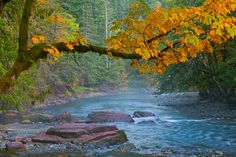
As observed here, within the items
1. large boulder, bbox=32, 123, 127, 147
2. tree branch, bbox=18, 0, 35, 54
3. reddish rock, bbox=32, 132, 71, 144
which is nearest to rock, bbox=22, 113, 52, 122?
large boulder, bbox=32, 123, 127, 147

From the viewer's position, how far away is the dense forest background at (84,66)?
11695mm

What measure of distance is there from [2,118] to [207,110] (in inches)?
692

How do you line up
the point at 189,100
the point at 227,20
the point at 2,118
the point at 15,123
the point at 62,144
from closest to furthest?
the point at 227,20
the point at 62,144
the point at 15,123
the point at 2,118
the point at 189,100

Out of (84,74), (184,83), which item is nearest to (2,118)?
(184,83)

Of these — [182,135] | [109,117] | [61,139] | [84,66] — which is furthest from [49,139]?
[84,66]

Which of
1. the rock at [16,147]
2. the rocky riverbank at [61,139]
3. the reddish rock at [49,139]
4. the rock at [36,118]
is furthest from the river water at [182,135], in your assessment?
the rock at [36,118]

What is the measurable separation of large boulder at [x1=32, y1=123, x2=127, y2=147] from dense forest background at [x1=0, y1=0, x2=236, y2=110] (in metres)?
2.10

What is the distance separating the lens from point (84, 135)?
19375 mm

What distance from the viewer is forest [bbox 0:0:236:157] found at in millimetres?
6633

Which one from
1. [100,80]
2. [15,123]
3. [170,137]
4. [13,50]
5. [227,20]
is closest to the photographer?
[227,20]

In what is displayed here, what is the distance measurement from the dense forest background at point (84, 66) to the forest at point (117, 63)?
0.22 ft

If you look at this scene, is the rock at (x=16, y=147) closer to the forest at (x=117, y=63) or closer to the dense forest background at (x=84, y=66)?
the forest at (x=117, y=63)

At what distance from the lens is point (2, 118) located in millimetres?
28422

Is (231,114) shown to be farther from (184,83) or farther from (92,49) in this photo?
(92,49)
